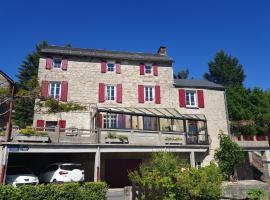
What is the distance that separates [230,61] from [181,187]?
54834mm

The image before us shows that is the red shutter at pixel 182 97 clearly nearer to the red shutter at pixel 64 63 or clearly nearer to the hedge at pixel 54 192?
the red shutter at pixel 64 63

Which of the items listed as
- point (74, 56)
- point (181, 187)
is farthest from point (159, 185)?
point (74, 56)

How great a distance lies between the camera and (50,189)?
10172mm

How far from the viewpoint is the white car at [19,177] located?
14557mm

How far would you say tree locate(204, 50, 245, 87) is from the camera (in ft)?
186

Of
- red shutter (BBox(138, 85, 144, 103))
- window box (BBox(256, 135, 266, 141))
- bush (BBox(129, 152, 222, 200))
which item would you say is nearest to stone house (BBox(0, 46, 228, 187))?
red shutter (BBox(138, 85, 144, 103))

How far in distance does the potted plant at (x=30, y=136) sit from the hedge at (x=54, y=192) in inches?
229

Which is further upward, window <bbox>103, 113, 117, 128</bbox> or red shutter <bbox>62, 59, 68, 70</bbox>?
red shutter <bbox>62, 59, 68, 70</bbox>

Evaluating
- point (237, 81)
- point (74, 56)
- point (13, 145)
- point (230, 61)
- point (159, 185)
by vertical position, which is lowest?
point (159, 185)

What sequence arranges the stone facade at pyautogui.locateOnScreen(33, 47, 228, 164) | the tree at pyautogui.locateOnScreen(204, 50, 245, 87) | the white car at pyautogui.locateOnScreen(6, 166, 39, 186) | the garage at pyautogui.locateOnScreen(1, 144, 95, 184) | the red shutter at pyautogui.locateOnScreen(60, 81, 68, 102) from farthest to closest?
the tree at pyautogui.locateOnScreen(204, 50, 245, 87), the stone facade at pyautogui.locateOnScreen(33, 47, 228, 164), the red shutter at pyautogui.locateOnScreen(60, 81, 68, 102), the garage at pyautogui.locateOnScreen(1, 144, 95, 184), the white car at pyautogui.locateOnScreen(6, 166, 39, 186)

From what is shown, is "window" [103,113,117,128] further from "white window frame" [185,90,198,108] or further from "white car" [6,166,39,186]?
"white car" [6,166,39,186]

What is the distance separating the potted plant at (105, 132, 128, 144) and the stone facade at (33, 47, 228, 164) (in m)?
5.61

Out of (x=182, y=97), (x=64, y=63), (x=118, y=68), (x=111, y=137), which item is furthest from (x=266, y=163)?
(x=64, y=63)

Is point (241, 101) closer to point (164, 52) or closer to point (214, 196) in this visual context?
point (164, 52)
